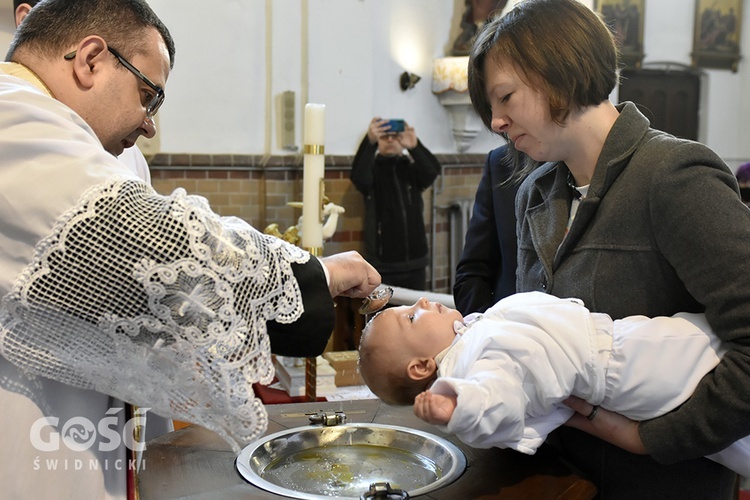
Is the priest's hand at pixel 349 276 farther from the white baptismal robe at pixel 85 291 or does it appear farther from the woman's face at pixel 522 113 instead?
the woman's face at pixel 522 113

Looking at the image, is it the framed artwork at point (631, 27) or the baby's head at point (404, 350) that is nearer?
the baby's head at point (404, 350)

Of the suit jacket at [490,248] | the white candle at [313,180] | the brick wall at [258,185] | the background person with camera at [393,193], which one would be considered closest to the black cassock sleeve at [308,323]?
the white candle at [313,180]

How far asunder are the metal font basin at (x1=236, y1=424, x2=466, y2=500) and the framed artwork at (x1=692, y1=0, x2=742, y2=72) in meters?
9.46

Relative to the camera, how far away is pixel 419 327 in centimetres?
205

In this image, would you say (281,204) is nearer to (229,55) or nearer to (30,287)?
(229,55)

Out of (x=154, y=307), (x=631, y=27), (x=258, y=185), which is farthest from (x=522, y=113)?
(x=631, y=27)

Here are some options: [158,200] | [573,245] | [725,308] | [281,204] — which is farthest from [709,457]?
[281,204]

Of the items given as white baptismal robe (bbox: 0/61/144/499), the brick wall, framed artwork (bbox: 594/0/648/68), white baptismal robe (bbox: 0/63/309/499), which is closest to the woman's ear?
white baptismal robe (bbox: 0/63/309/499)

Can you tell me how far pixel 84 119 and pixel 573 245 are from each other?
3.67 ft

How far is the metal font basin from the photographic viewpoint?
5.77 feet

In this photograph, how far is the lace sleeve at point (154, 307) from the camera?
1409mm

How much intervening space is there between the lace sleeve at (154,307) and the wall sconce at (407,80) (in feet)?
19.2

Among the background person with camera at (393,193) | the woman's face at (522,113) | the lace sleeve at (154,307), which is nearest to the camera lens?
the lace sleeve at (154,307)

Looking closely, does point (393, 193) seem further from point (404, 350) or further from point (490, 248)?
point (404, 350)
